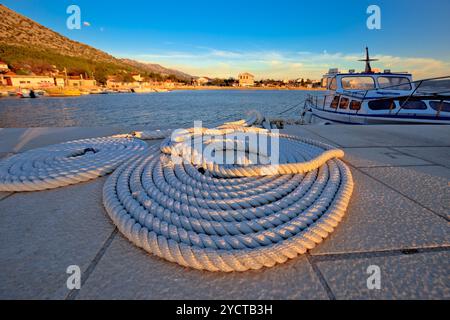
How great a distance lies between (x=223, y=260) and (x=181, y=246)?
189 mm

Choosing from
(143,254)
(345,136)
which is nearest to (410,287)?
(143,254)

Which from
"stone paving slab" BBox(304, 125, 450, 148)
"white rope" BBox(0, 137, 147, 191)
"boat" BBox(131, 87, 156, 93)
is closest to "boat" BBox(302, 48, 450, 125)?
"stone paving slab" BBox(304, 125, 450, 148)

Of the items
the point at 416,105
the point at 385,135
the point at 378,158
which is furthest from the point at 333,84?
the point at 378,158

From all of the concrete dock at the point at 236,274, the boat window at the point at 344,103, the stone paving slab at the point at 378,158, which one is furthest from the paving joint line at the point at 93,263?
the boat window at the point at 344,103

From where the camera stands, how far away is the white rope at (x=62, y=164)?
1.61 metres

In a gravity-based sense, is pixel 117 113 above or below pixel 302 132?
below

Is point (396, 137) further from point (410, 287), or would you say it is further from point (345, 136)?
point (410, 287)

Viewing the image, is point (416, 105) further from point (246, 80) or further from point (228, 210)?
point (246, 80)

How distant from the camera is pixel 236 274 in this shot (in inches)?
34.8

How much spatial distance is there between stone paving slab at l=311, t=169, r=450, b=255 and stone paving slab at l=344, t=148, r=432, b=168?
26.8 inches

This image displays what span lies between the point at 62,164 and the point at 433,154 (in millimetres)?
3577

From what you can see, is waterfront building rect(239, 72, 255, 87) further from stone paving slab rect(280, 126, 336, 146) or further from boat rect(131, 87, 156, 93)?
stone paving slab rect(280, 126, 336, 146)

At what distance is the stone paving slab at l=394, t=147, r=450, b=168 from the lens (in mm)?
2121

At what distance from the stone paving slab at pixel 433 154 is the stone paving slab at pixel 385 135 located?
187 mm
